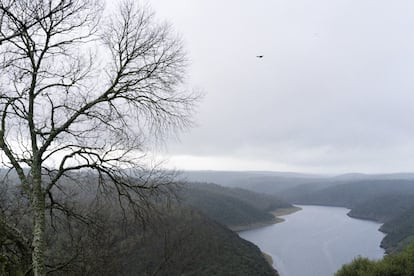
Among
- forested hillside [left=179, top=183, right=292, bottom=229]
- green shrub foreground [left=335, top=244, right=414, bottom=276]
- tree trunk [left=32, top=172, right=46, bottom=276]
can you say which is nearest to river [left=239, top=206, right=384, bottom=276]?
forested hillside [left=179, top=183, right=292, bottom=229]

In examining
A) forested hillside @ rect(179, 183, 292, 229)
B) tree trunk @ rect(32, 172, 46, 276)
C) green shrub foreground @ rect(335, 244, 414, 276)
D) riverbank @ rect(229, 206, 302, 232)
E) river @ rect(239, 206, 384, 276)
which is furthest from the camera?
forested hillside @ rect(179, 183, 292, 229)

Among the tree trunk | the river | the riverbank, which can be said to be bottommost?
the riverbank

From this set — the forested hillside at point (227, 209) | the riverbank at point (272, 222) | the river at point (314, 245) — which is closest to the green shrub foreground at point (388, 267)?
the river at point (314, 245)

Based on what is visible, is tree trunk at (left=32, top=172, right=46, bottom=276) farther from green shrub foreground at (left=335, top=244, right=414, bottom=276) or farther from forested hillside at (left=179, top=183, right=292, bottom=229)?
forested hillside at (left=179, top=183, right=292, bottom=229)

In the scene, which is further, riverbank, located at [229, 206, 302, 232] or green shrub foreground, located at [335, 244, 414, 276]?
riverbank, located at [229, 206, 302, 232]

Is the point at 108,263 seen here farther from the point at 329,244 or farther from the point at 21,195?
the point at 329,244

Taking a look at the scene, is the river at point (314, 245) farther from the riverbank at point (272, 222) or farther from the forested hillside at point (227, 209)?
the forested hillside at point (227, 209)

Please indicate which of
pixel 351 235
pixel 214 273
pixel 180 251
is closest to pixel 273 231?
pixel 351 235
